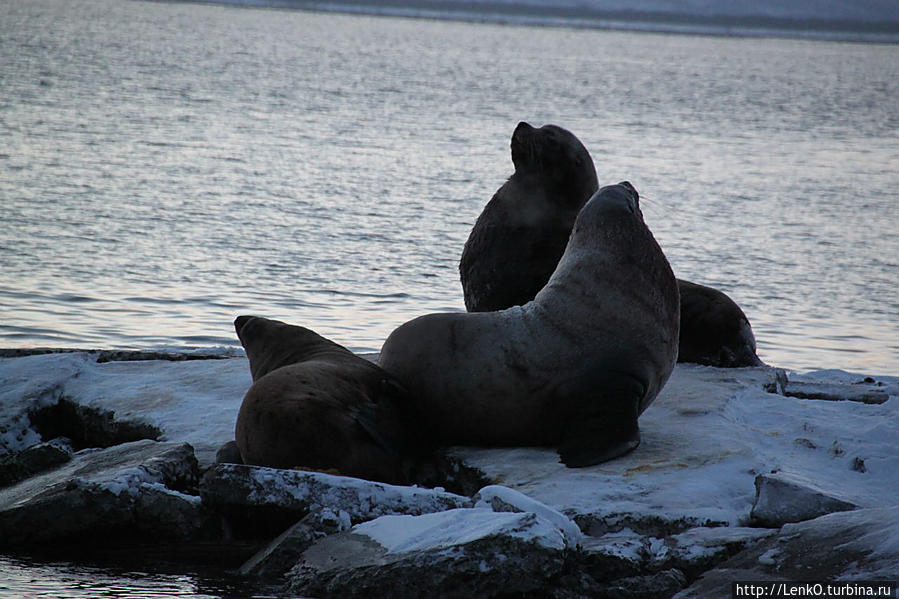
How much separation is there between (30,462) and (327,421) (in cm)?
149

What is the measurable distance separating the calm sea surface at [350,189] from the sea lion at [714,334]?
239 cm

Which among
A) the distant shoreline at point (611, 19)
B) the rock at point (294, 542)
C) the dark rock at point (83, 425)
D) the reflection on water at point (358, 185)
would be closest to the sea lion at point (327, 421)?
the rock at point (294, 542)

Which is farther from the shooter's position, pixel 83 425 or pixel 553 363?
pixel 83 425

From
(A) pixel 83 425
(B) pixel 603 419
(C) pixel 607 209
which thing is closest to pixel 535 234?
(C) pixel 607 209

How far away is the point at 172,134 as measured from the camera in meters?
21.3

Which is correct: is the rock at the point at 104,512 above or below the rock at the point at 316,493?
below

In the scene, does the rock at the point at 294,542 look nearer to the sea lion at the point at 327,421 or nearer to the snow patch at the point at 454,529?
the snow patch at the point at 454,529

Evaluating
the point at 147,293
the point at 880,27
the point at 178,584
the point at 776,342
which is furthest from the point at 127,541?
the point at 880,27

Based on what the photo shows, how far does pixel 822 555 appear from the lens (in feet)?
13.4

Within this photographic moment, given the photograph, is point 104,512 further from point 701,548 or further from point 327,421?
point 701,548

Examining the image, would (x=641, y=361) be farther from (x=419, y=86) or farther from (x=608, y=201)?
(x=419, y=86)

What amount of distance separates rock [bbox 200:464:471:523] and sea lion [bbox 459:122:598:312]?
7.36ft

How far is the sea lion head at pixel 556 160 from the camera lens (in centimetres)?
695

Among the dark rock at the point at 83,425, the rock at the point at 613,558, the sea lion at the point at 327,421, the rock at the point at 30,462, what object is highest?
the sea lion at the point at 327,421
